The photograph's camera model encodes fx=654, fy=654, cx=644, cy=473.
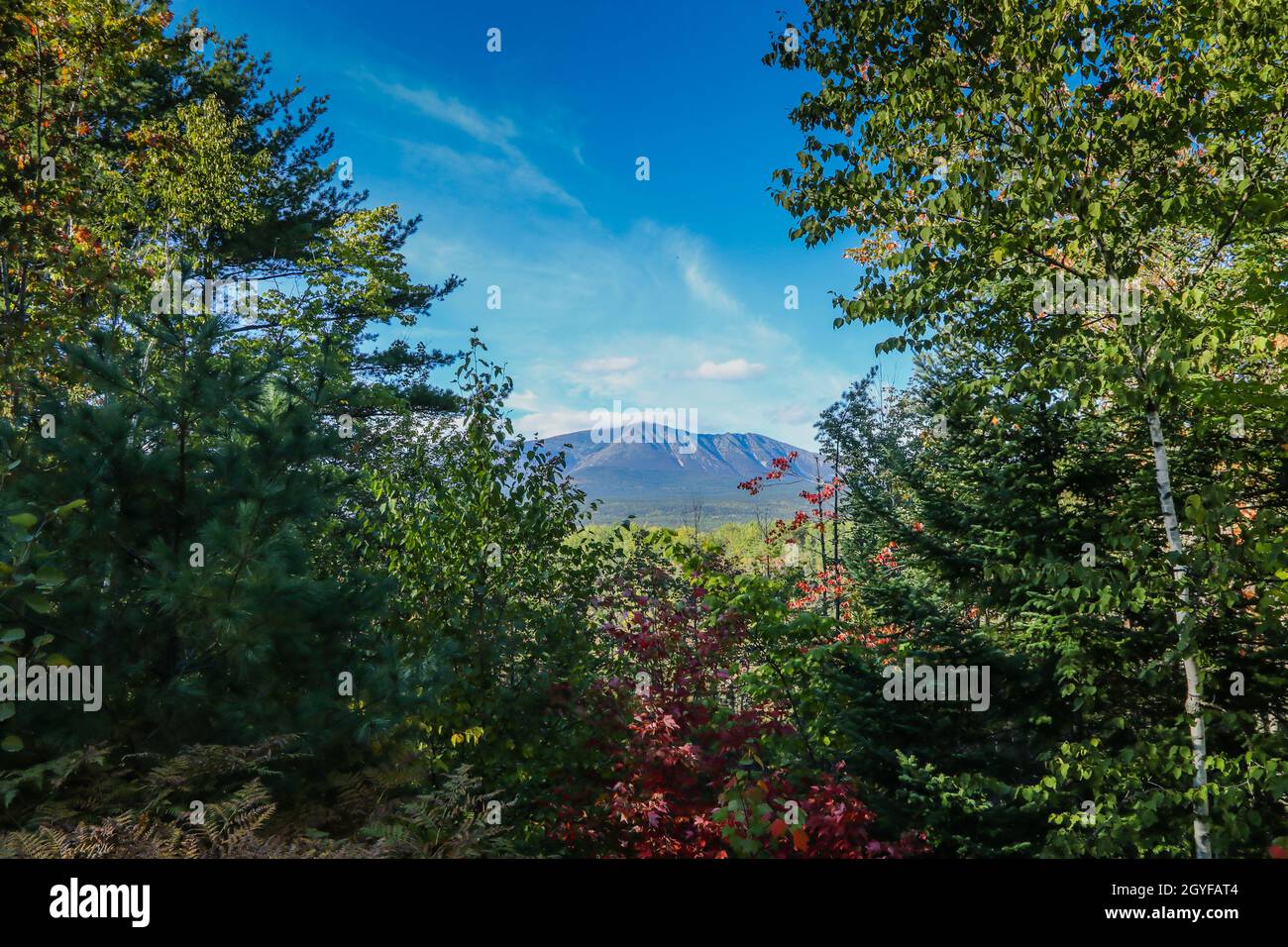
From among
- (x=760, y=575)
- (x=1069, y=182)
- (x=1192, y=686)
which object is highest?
(x=1069, y=182)

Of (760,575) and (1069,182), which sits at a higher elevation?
(1069,182)

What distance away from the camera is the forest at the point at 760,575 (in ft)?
12.4

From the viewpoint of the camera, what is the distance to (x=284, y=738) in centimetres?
358

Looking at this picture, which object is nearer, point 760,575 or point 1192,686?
point 1192,686

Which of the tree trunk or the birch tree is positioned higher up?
the birch tree

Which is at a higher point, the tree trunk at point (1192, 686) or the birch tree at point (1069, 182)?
the birch tree at point (1069, 182)

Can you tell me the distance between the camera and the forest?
379 cm

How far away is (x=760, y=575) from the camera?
18.6ft

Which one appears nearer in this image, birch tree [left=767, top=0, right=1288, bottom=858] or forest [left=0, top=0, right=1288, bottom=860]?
forest [left=0, top=0, right=1288, bottom=860]

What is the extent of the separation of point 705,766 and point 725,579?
1452 millimetres

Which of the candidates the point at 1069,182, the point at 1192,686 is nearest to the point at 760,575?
the point at 1192,686

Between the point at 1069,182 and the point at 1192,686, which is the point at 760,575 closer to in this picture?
the point at 1192,686
